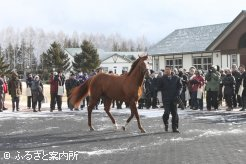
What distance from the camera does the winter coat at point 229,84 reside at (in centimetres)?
1830

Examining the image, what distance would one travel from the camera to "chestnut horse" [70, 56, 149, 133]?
492 inches

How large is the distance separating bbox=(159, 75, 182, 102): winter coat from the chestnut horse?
25.2 inches

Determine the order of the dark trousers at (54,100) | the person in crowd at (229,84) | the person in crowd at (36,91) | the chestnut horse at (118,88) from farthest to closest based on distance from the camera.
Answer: the dark trousers at (54,100)
the person in crowd at (36,91)
the person in crowd at (229,84)
the chestnut horse at (118,88)

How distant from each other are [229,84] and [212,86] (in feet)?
2.97

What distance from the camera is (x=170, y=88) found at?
12.4 m

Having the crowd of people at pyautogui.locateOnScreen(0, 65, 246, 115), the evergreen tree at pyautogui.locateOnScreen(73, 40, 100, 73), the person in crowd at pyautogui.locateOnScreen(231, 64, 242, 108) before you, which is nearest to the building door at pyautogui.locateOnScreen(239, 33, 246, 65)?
the crowd of people at pyautogui.locateOnScreen(0, 65, 246, 115)

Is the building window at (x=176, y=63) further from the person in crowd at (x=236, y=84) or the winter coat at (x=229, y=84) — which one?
the winter coat at (x=229, y=84)

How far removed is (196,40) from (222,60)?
221 inches

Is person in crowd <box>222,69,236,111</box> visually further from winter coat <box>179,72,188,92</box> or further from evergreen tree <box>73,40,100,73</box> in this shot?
evergreen tree <box>73,40,100,73</box>

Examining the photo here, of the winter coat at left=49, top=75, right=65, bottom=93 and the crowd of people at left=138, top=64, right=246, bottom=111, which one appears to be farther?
the winter coat at left=49, top=75, right=65, bottom=93

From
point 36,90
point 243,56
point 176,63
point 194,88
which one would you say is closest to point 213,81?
point 194,88

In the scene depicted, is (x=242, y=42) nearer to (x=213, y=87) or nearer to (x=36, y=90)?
(x=213, y=87)

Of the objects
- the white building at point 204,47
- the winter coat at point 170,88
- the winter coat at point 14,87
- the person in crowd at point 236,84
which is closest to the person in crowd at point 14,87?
the winter coat at point 14,87

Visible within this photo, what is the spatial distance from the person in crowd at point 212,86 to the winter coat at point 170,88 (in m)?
6.99
